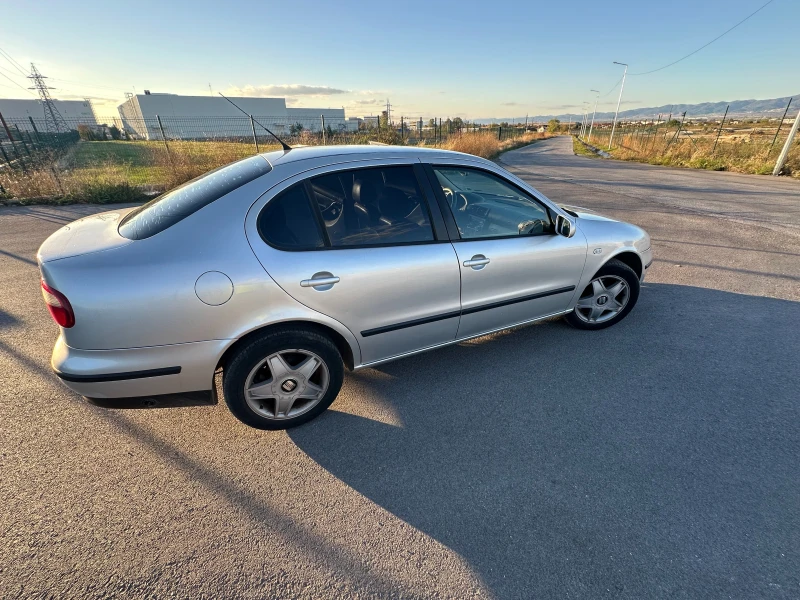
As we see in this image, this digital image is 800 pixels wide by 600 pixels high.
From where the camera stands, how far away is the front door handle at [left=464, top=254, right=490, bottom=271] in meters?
2.61

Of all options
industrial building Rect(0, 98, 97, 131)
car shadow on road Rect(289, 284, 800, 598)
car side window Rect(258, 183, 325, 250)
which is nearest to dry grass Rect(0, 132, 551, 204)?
car side window Rect(258, 183, 325, 250)

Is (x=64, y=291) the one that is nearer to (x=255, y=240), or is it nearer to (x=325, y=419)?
(x=255, y=240)

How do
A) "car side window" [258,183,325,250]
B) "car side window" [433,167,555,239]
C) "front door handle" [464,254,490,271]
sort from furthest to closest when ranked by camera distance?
"car side window" [433,167,555,239]
"front door handle" [464,254,490,271]
"car side window" [258,183,325,250]

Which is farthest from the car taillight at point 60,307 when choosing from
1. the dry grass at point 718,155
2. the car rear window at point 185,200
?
the dry grass at point 718,155

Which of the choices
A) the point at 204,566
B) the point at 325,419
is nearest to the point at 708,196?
the point at 325,419

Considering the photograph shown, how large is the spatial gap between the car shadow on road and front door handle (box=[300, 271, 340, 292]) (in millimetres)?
966

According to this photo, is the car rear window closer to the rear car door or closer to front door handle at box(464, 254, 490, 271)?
the rear car door

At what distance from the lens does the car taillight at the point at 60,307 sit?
1845 millimetres

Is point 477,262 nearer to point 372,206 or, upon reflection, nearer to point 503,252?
point 503,252

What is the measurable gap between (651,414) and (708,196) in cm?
1078

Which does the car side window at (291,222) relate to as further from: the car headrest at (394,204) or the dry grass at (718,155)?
the dry grass at (718,155)

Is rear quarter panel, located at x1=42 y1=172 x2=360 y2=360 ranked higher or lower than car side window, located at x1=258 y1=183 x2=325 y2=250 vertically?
lower

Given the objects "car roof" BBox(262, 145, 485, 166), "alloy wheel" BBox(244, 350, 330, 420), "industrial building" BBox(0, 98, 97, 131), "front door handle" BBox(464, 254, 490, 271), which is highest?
"industrial building" BBox(0, 98, 97, 131)

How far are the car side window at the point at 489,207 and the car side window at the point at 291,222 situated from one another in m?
1.00
